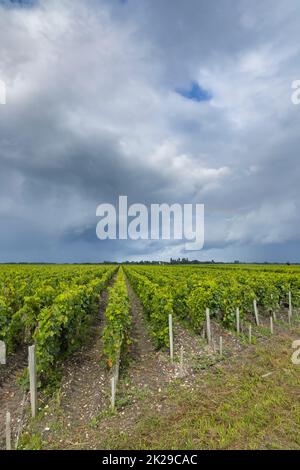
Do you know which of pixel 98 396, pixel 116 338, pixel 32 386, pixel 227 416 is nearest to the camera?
pixel 227 416

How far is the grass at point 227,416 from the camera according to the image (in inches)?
200

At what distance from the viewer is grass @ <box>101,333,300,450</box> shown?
16.7 feet

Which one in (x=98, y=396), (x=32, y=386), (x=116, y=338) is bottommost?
(x=98, y=396)

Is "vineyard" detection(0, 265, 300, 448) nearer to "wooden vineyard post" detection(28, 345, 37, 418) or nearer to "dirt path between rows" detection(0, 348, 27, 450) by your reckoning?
"dirt path between rows" detection(0, 348, 27, 450)

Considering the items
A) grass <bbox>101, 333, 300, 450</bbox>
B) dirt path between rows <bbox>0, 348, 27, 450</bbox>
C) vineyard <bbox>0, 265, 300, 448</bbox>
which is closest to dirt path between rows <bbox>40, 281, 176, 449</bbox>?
vineyard <bbox>0, 265, 300, 448</bbox>

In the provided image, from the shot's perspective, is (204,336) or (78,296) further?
(204,336)

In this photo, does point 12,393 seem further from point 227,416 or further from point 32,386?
point 227,416

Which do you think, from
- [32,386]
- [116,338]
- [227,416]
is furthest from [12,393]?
[227,416]

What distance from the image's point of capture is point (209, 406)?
20.5 feet

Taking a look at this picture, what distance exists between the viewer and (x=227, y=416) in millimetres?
5812

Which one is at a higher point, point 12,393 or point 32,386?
point 32,386
